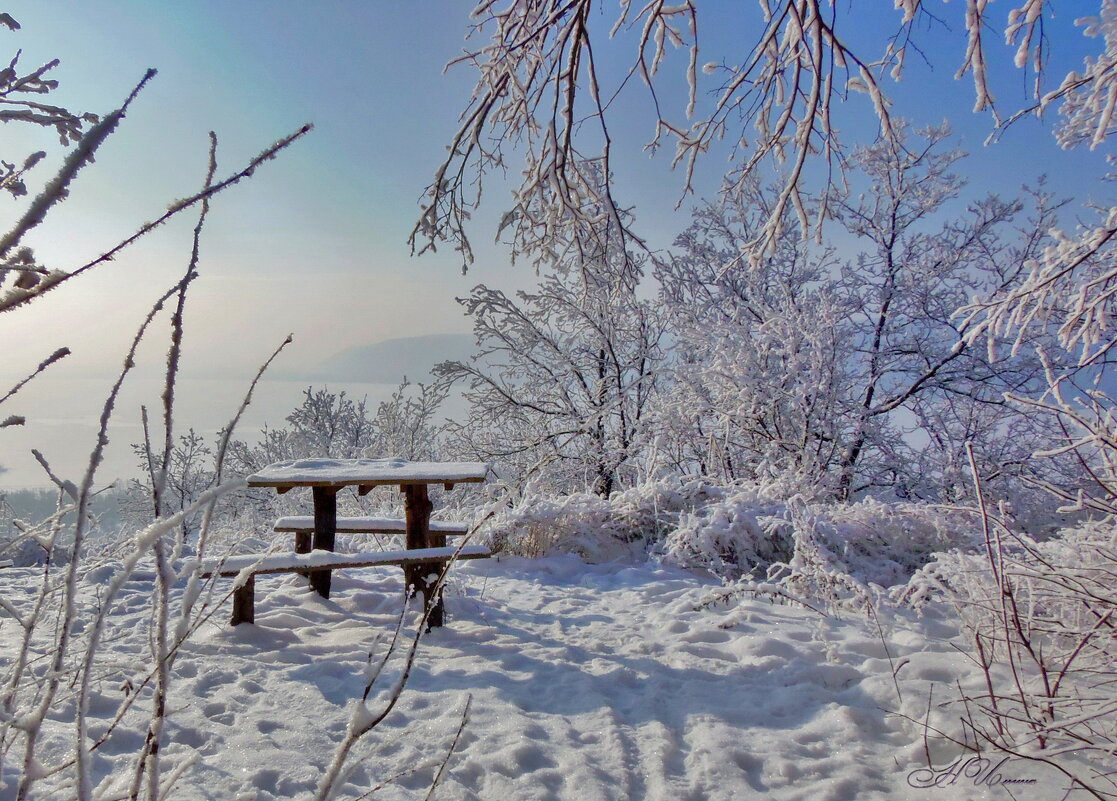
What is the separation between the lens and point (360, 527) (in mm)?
5109

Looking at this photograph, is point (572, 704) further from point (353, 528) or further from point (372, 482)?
point (353, 528)

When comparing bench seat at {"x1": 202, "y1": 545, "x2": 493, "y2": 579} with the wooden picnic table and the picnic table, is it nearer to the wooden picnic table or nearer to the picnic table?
the picnic table

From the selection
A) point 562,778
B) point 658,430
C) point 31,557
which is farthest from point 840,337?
point 31,557

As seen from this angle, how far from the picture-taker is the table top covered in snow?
12.6 ft

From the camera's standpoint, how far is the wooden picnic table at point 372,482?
3874mm

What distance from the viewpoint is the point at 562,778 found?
7.08 ft

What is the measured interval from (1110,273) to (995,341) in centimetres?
51

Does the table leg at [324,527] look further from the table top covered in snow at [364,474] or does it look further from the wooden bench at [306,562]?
the wooden bench at [306,562]

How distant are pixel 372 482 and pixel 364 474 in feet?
0.48

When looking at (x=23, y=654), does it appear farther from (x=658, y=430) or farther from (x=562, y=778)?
(x=658, y=430)

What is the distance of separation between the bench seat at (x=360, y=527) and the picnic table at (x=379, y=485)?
7.6 inches

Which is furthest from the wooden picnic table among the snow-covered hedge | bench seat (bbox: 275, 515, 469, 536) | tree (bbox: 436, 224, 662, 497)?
tree (bbox: 436, 224, 662, 497)

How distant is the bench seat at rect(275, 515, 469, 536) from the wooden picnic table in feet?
0.92

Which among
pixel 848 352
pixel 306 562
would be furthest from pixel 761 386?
pixel 306 562
